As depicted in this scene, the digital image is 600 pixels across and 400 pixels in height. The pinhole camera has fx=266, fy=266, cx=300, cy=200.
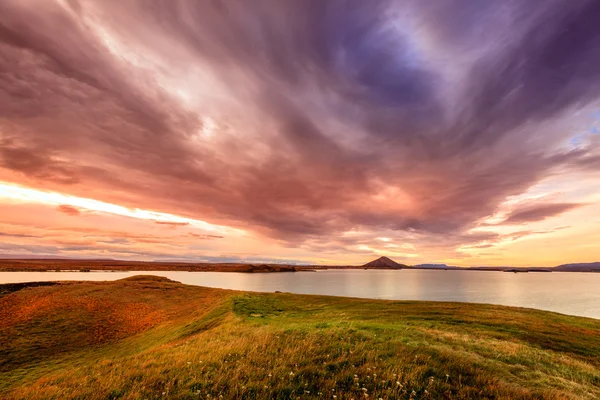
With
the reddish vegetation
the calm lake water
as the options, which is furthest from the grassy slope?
the calm lake water

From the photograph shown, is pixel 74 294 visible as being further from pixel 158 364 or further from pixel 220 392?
pixel 220 392

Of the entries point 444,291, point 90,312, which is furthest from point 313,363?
point 444,291

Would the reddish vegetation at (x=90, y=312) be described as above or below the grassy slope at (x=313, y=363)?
below

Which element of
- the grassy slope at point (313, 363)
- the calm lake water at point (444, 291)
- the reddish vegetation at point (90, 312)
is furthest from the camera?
the calm lake water at point (444, 291)

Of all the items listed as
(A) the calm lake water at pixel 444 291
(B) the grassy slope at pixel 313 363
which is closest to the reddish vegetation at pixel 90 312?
(B) the grassy slope at pixel 313 363

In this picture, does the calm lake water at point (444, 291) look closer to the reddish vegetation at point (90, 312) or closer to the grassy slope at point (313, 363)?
the grassy slope at point (313, 363)

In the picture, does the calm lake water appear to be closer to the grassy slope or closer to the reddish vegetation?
the grassy slope

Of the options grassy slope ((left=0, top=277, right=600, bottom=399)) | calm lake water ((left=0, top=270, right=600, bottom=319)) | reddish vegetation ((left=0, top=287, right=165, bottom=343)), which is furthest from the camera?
calm lake water ((left=0, top=270, right=600, bottom=319))

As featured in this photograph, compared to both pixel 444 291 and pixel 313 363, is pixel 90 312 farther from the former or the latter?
pixel 444 291

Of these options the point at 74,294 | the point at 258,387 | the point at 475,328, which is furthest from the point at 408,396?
the point at 74,294

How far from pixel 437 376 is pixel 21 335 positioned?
39.7 m

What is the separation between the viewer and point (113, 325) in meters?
33.6

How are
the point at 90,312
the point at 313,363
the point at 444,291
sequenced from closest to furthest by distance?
the point at 313,363
the point at 90,312
the point at 444,291

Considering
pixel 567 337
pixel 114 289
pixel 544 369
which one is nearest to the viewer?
pixel 544 369
